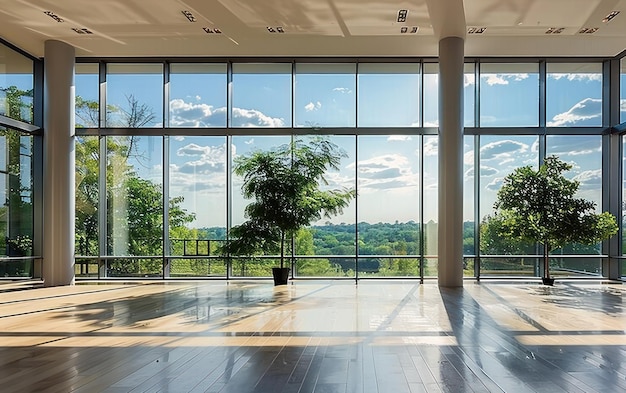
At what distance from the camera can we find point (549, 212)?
33.3 feet

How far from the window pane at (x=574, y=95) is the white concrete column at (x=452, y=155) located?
289cm

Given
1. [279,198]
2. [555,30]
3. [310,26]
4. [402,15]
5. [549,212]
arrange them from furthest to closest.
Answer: [279,198], [549,212], [555,30], [310,26], [402,15]

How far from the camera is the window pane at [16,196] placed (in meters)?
10.5

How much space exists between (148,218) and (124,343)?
700 centimetres

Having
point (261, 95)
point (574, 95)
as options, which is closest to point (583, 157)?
point (574, 95)

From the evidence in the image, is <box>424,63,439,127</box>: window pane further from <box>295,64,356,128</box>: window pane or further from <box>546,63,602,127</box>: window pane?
<box>546,63,602,127</box>: window pane

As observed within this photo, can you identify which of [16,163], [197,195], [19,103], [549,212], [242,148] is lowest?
[549,212]

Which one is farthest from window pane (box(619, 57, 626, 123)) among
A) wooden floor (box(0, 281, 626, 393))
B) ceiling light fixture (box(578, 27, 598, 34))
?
wooden floor (box(0, 281, 626, 393))

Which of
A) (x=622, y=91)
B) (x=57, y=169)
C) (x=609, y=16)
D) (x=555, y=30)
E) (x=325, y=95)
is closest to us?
(x=609, y=16)

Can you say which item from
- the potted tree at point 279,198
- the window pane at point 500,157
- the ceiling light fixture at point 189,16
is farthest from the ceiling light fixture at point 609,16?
the ceiling light fixture at point 189,16

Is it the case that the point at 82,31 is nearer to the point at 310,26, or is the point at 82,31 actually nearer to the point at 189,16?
the point at 189,16

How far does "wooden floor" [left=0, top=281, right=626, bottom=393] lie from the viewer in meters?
3.89

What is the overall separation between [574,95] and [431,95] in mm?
3369

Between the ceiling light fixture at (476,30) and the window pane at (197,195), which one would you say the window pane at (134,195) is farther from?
the ceiling light fixture at (476,30)
